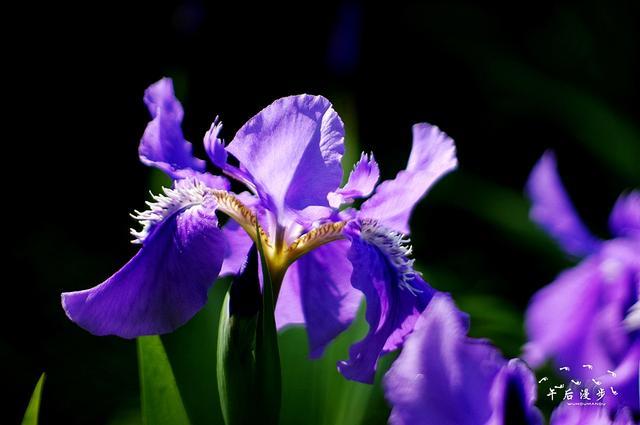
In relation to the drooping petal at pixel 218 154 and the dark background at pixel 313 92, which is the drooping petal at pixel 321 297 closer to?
the drooping petal at pixel 218 154

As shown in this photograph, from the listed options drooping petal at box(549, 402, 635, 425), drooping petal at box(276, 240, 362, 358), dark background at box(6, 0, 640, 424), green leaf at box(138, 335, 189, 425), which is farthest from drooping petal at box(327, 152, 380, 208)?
dark background at box(6, 0, 640, 424)

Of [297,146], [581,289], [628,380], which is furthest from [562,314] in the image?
[297,146]

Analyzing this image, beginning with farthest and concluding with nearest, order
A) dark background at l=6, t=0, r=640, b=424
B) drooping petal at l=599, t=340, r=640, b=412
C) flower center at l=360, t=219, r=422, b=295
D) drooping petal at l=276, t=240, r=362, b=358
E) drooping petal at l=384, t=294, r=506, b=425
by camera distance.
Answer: dark background at l=6, t=0, r=640, b=424
drooping petal at l=276, t=240, r=362, b=358
flower center at l=360, t=219, r=422, b=295
drooping petal at l=599, t=340, r=640, b=412
drooping petal at l=384, t=294, r=506, b=425

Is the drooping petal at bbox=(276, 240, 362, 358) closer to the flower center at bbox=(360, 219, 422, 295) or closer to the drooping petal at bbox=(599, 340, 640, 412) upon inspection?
the flower center at bbox=(360, 219, 422, 295)

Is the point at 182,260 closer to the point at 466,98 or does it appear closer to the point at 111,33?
the point at 111,33

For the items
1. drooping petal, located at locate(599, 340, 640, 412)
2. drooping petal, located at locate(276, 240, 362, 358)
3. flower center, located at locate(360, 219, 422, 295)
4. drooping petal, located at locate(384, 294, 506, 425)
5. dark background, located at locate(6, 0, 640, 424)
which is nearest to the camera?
drooping petal, located at locate(384, 294, 506, 425)

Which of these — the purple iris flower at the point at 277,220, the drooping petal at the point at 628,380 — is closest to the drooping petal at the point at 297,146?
the purple iris flower at the point at 277,220
